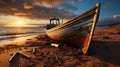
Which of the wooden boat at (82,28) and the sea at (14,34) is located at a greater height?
the wooden boat at (82,28)

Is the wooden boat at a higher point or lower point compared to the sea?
higher

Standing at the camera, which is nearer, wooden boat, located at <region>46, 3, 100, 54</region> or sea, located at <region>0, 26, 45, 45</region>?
wooden boat, located at <region>46, 3, 100, 54</region>

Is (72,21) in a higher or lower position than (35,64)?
higher

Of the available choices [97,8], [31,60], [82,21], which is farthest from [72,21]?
[31,60]

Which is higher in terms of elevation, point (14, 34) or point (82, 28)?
point (82, 28)

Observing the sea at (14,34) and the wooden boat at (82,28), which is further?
the sea at (14,34)

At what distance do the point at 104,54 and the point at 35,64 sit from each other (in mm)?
4004

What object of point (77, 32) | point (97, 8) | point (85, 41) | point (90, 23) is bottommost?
point (85, 41)

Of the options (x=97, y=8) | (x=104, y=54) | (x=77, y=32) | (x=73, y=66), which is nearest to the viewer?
(x=73, y=66)

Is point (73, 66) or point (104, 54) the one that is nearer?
point (73, 66)

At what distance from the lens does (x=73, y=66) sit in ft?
16.8

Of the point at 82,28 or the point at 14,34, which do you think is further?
the point at 14,34

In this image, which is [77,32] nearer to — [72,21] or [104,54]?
[72,21]

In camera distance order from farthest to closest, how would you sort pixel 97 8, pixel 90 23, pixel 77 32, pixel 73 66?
pixel 77 32 → pixel 90 23 → pixel 97 8 → pixel 73 66
